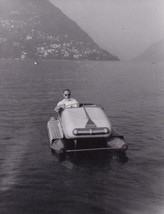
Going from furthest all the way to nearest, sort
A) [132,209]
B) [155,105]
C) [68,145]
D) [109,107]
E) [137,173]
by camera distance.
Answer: [155,105] < [109,107] < [68,145] < [137,173] < [132,209]

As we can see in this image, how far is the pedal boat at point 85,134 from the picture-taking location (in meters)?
14.9

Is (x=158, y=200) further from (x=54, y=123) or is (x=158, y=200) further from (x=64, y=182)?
(x=54, y=123)

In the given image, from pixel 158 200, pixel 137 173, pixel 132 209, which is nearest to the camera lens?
pixel 132 209

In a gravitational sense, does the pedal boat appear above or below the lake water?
above

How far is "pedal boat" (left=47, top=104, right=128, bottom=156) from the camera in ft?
49.0

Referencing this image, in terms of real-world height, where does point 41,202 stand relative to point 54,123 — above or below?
below

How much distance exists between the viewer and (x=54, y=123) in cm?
1934

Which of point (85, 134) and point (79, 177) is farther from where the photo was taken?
point (85, 134)

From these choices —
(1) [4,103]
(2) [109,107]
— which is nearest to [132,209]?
(2) [109,107]

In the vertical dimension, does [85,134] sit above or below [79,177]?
above

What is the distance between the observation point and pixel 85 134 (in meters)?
14.9

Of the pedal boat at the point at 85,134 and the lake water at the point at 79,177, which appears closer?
the lake water at the point at 79,177

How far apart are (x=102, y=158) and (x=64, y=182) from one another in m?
3.25

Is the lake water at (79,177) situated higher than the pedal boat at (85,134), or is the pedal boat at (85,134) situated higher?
the pedal boat at (85,134)
